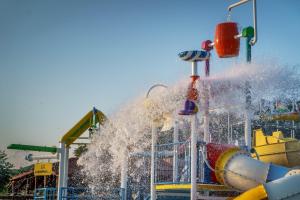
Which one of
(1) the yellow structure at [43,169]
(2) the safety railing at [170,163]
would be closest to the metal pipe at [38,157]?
(1) the yellow structure at [43,169]

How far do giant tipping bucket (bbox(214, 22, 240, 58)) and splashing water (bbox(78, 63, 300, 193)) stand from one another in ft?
1.74

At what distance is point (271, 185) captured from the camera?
5.86m

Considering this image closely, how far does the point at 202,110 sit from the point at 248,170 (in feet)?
4.78

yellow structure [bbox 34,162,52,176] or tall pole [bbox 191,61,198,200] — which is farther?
yellow structure [bbox 34,162,52,176]

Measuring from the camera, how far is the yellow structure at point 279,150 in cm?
947

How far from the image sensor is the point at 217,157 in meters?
7.69

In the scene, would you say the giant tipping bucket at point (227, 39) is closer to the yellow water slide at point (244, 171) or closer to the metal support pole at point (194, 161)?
the yellow water slide at point (244, 171)

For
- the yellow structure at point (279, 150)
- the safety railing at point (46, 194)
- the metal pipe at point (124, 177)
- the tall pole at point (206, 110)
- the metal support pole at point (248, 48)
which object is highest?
the metal support pole at point (248, 48)

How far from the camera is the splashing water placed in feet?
26.6

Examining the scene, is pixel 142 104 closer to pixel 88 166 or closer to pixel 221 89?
pixel 221 89

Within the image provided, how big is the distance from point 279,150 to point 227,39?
8.99ft

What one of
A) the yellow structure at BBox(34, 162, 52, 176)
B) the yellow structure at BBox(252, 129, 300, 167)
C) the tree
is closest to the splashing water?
the yellow structure at BBox(252, 129, 300, 167)

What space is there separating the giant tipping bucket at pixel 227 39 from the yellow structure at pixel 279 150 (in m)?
2.22

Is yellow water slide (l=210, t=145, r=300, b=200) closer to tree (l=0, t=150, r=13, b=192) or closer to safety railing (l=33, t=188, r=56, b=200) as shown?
safety railing (l=33, t=188, r=56, b=200)
